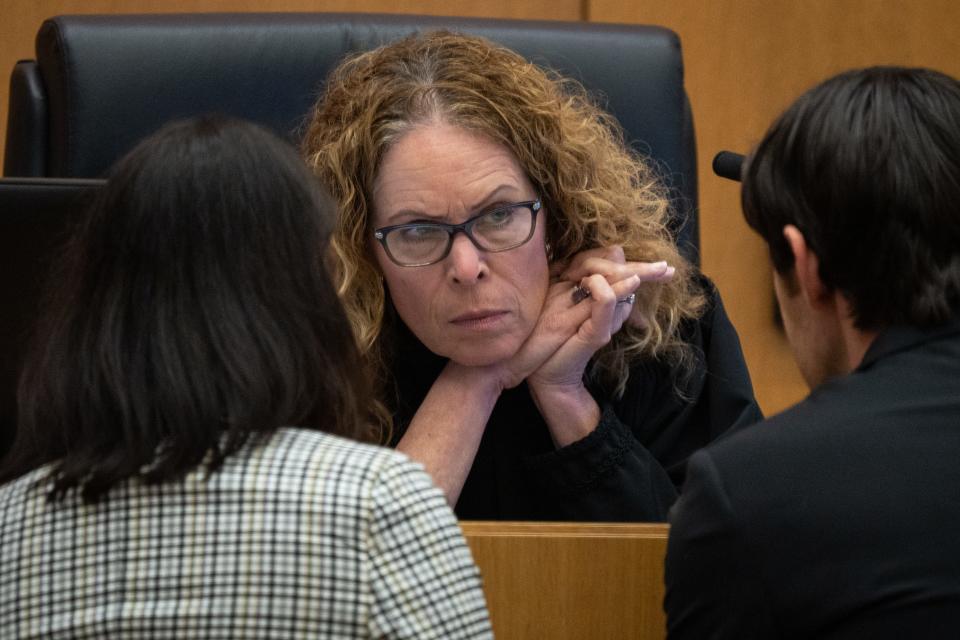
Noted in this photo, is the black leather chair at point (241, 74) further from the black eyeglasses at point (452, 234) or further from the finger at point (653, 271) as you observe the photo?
the black eyeglasses at point (452, 234)

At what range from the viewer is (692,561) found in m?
0.98

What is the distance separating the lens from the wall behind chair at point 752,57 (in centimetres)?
307

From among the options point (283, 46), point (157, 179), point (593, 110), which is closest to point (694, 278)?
point (593, 110)

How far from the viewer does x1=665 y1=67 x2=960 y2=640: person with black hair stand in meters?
0.93

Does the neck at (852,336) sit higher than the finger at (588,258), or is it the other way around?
the neck at (852,336)

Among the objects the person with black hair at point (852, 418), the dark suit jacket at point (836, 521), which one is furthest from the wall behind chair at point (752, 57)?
the dark suit jacket at point (836, 521)

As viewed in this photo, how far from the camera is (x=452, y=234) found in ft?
5.26

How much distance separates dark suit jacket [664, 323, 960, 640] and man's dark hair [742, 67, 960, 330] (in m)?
0.06

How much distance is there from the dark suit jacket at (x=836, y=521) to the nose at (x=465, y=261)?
617mm

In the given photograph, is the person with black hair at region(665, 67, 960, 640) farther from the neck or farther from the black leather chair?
the black leather chair

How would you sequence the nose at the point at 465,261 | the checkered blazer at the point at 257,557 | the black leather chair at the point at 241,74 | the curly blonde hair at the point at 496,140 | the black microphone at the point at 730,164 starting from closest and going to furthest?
the checkered blazer at the point at 257,557, the black microphone at the point at 730,164, the nose at the point at 465,261, the curly blonde hair at the point at 496,140, the black leather chair at the point at 241,74

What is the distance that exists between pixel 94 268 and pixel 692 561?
0.47 meters

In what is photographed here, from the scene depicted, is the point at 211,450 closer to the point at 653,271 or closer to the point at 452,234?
the point at 452,234

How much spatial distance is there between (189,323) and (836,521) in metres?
0.46
